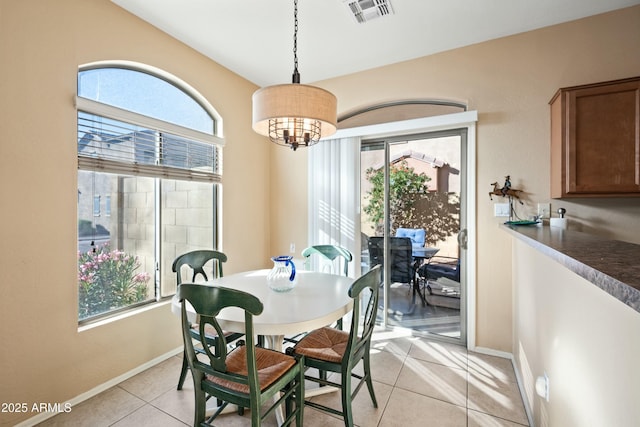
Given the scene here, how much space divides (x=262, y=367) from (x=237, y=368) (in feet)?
0.43

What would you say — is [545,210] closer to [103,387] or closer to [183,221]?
[183,221]

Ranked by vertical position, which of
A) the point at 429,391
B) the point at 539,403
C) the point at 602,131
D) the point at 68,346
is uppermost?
the point at 602,131

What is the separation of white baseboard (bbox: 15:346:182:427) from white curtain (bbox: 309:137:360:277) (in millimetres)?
1835

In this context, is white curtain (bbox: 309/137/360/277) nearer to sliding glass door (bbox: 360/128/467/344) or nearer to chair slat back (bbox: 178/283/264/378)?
sliding glass door (bbox: 360/128/467/344)

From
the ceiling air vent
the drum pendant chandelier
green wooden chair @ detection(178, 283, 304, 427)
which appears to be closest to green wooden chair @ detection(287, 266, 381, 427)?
green wooden chair @ detection(178, 283, 304, 427)

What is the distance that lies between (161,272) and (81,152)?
3.80 feet

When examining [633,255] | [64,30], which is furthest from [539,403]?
[64,30]

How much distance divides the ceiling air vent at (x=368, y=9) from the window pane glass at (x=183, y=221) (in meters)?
2.08

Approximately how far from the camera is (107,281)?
2311 millimetres

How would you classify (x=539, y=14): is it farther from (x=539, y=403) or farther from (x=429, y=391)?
(x=429, y=391)

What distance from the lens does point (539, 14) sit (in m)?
2.34

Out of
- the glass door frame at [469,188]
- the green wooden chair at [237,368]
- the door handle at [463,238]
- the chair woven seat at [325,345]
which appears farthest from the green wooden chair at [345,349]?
the door handle at [463,238]

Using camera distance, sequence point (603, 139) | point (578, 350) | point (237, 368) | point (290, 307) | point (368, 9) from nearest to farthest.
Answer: point (578, 350) < point (237, 368) < point (290, 307) < point (603, 139) < point (368, 9)

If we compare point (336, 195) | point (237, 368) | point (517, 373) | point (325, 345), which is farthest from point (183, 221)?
point (517, 373)
